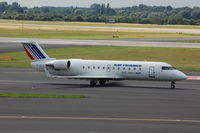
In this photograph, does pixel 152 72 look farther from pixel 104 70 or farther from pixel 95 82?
pixel 95 82

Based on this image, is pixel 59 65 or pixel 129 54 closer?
pixel 59 65

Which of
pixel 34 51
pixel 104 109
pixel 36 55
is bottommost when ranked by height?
pixel 104 109

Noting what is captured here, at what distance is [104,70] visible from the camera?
44656 mm

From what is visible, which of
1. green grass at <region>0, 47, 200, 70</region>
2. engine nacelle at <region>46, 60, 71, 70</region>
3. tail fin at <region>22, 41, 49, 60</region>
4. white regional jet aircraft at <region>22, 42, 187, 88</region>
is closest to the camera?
white regional jet aircraft at <region>22, 42, 187, 88</region>

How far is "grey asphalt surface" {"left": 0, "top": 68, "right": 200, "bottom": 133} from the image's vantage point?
2511cm

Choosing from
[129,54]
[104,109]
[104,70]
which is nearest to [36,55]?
[104,70]

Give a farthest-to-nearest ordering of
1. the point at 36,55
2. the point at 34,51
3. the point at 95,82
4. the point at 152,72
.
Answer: the point at 34,51 → the point at 36,55 → the point at 95,82 → the point at 152,72

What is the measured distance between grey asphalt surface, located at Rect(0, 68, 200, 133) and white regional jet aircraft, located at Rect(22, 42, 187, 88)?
872mm

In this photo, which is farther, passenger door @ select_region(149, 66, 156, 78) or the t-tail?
the t-tail

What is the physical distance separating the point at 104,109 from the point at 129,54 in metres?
45.0

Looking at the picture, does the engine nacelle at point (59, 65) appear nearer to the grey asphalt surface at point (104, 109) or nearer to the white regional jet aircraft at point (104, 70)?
the white regional jet aircraft at point (104, 70)

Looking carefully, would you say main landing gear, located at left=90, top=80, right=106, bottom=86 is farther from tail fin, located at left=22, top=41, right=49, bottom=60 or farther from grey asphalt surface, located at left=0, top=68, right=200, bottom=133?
tail fin, located at left=22, top=41, right=49, bottom=60

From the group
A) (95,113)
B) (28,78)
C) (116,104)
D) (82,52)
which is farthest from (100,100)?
(82,52)

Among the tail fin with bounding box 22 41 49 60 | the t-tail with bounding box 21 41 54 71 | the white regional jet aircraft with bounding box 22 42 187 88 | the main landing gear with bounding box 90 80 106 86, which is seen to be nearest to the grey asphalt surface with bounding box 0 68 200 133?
the main landing gear with bounding box 90 80 106 86
